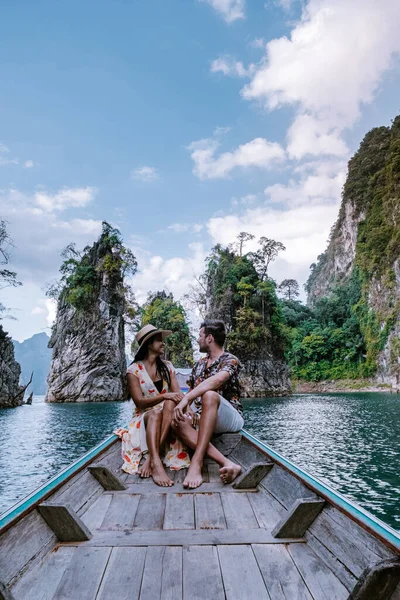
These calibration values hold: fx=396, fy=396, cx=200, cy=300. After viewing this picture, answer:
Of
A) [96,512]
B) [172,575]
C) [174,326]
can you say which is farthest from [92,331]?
[172,575]

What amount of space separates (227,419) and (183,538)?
166cm

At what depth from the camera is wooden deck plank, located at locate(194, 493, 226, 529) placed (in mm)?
2217

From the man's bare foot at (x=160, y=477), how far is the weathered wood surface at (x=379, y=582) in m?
1.74

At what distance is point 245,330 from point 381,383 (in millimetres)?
14938

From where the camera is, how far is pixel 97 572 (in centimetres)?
168

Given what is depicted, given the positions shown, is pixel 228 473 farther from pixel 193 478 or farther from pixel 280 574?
pixel 280 574

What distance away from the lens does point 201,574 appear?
165cm

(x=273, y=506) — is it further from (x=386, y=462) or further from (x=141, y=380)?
(x=386, y=462)

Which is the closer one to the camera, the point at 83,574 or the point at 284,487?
the point at 83,574

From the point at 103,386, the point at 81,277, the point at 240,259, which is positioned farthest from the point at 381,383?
the point at 81,277

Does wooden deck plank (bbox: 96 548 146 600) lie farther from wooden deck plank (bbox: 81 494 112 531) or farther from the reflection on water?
the reflection on water

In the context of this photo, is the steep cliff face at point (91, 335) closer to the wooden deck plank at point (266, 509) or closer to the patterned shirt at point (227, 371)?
the patterned shirt at point (227, 371)

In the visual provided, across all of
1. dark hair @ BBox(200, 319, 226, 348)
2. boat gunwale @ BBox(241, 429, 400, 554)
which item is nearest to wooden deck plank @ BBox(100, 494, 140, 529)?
boat gunwale @ BBox(241, 429, 400, 554)

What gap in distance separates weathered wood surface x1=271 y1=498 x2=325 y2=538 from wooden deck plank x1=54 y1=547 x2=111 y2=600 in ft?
2.76
